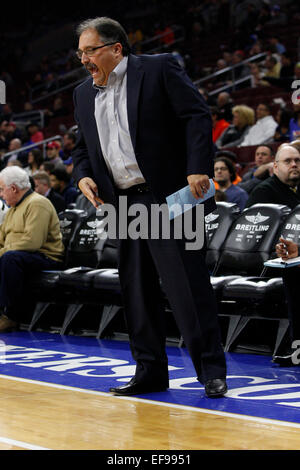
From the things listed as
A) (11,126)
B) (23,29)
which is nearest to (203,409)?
(11,126)

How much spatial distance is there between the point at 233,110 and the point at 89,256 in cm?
380

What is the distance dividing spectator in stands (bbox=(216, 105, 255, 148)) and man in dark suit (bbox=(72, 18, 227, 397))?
5.88m

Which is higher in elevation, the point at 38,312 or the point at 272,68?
the point at 272,68

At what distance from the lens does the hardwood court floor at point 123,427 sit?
8.54ft

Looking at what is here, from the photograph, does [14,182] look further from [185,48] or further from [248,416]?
[185,48]

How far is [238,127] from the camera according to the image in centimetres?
945

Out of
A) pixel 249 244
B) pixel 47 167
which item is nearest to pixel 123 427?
pixel 249 244

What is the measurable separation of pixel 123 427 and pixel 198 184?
1.05 metres

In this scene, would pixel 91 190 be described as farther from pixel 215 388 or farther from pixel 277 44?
pixel 277 44

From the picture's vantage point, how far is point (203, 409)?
318 centimetres

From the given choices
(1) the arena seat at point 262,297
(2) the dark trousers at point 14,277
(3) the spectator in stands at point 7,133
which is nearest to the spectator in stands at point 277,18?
(3) the spectator in stands at point 7,133

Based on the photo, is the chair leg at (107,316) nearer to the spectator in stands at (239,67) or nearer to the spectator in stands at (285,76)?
the spectator in stands at (285,76)

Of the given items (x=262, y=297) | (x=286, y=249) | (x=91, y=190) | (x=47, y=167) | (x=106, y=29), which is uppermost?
(x=106, y=29)

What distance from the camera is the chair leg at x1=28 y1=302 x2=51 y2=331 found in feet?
20.7
